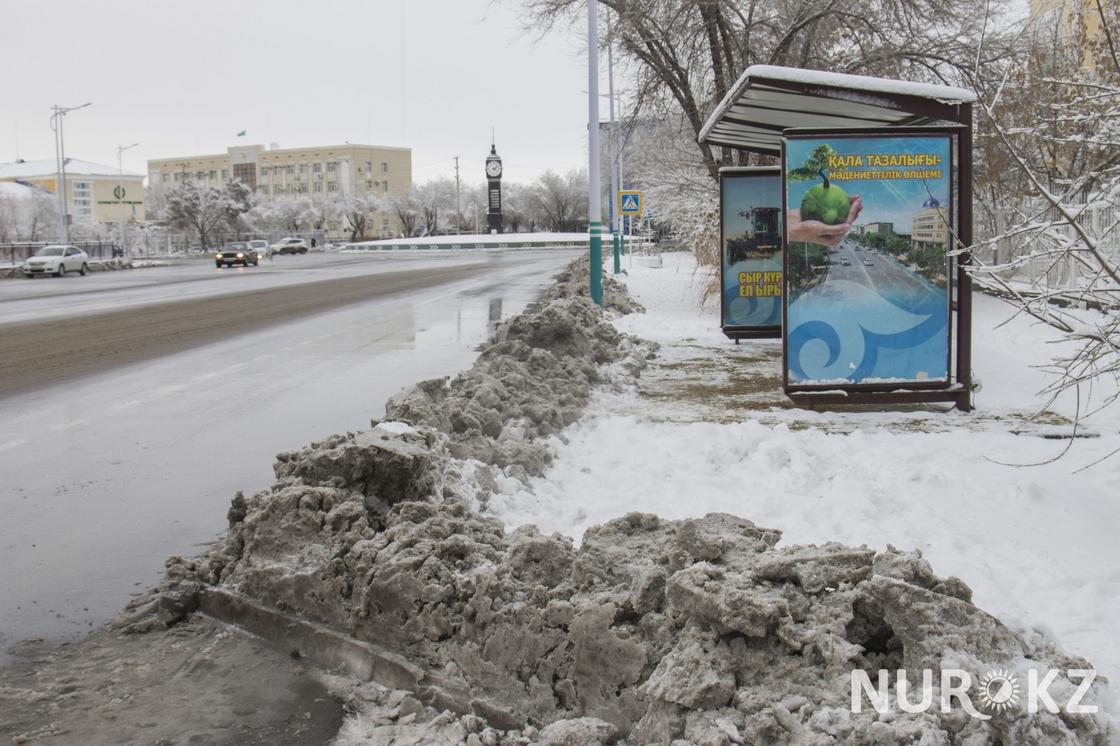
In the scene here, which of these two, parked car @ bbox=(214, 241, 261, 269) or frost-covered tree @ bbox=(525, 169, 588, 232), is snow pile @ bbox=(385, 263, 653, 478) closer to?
parked car @ bbox=(214, 241, 261, 269)

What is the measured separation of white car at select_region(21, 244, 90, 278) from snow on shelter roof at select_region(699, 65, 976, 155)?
144 ft

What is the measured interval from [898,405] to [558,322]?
136 inches

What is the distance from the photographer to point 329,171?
169 m

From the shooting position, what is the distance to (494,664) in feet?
13.2

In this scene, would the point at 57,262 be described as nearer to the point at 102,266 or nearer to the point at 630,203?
the point at 102,266

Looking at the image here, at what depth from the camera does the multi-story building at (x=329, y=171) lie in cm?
16650

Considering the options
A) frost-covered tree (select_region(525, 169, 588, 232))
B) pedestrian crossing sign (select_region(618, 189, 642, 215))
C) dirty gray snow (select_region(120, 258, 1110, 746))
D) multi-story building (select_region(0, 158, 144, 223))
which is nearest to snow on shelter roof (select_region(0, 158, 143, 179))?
multi-story building (select_region(0, 158, 144, 223))

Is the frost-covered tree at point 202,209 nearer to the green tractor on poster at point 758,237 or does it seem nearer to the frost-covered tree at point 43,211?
the frost-covered tree at point 43,211

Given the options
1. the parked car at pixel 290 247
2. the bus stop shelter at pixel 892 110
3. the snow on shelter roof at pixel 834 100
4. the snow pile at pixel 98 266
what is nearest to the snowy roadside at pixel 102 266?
the snow pile at pixel 98 266

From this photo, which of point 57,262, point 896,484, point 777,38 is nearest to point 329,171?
point 57,262

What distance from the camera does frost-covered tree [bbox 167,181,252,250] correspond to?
341ft

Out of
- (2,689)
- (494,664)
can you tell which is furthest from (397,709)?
(2,689)

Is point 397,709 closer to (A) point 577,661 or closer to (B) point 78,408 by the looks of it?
(A) point 577,661

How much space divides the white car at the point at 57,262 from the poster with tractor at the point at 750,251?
42.0 metres
